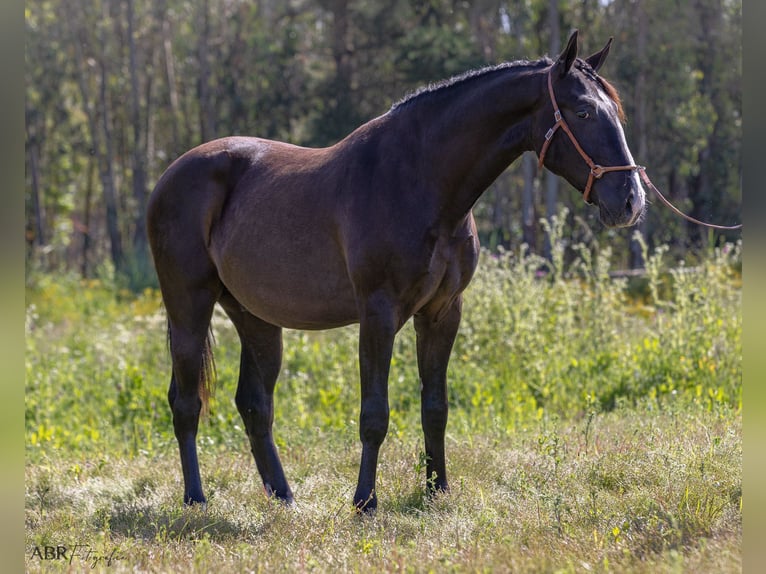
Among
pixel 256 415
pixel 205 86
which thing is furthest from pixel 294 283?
pixel 205 86

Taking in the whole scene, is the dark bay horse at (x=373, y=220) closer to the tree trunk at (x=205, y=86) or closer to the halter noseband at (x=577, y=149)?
the halter noseband at (x=577, y=149)

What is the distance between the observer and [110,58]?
2155cm

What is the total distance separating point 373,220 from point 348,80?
13.7 metres

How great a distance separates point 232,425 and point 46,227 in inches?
781

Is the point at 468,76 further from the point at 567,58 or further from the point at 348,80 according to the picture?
the point at 348,80

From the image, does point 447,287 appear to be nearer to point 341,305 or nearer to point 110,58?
point 341,305

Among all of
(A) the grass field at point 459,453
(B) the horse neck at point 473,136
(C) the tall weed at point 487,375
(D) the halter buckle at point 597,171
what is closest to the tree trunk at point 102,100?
(A) the grass field at point 459,453

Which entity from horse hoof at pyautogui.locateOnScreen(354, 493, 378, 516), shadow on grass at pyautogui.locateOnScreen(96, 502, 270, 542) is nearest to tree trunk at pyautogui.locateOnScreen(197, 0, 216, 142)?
shadow on grass at pyautogui.locateOnScreen(96, 502, 270, 542)

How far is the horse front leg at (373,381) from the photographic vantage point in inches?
165

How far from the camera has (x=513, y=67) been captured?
422cm

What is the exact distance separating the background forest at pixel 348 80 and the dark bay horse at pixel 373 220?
7.29 metres

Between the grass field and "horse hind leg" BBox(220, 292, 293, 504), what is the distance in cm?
29

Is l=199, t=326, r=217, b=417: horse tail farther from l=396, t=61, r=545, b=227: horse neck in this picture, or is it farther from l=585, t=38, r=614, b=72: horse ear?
l=585, t=38, r=614, b=72: horse ear

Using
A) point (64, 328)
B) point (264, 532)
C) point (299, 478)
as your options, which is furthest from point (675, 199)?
point (264, 532)
